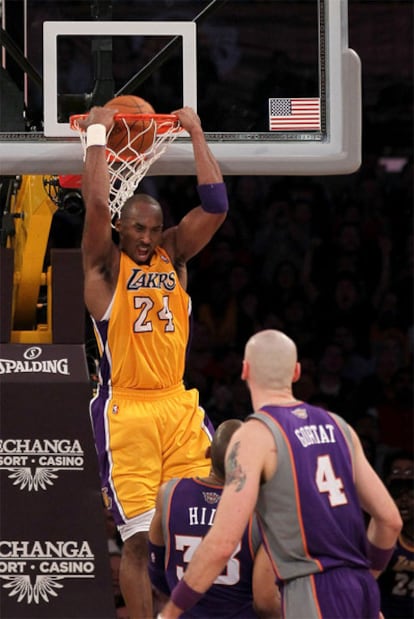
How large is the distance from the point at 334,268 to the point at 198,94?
4.81 meters

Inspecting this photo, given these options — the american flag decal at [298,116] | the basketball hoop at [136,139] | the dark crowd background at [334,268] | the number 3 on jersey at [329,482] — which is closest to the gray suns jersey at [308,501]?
the number 3 on jersey at [329,482]

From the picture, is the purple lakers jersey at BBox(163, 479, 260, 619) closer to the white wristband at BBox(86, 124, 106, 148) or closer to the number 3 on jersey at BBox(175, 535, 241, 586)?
the number 3 on jersey at BBox(175, 535, 241, 586)

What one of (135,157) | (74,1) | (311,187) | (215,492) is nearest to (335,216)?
(311,187)

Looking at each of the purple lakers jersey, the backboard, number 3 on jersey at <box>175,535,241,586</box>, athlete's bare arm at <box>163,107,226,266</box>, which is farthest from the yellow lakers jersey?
number 3 on jersey at <box>175,535,241,586</box>

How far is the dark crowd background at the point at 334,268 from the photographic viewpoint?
1045cm

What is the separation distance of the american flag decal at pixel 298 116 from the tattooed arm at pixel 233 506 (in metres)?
2.51

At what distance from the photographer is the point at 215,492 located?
202 inches

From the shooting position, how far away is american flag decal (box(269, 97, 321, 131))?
6496 millimetres

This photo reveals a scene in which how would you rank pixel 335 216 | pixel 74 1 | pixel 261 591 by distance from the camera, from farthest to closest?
1. pixel 335 216
2. pixel 74 1
3. pixel 261 591

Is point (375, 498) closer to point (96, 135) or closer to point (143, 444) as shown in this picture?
point (143, 444)

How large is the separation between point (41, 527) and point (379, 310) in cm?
514

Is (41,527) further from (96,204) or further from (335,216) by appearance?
(335,216)

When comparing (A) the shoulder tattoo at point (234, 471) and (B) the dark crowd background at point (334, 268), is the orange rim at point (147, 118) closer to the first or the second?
(A) the shoulder tattoo at point (234, 471)

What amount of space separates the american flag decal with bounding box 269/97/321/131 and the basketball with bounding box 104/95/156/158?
665 mm
